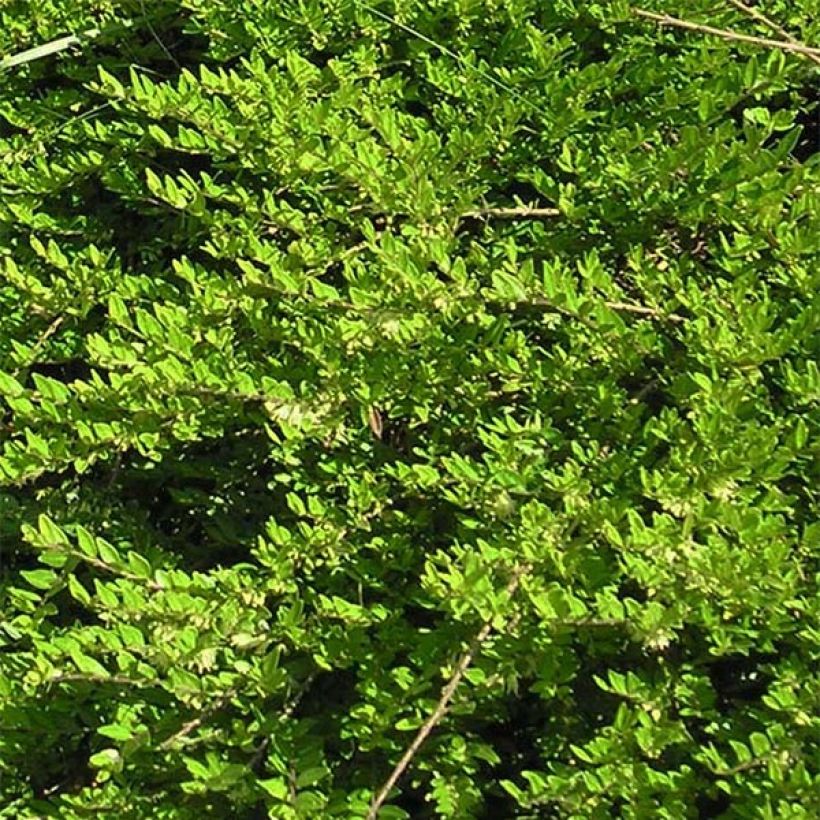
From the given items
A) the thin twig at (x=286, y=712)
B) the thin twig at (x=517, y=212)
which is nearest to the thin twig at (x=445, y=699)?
the thin twig at (x=286, y=712)

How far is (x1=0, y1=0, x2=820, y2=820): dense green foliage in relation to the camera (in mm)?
1920

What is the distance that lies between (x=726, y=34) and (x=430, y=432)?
0.83 m

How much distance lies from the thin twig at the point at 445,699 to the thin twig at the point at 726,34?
98cm

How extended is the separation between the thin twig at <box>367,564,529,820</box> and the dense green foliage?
0.02 metres

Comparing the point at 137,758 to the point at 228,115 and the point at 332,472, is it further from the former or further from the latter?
the point at 228,115

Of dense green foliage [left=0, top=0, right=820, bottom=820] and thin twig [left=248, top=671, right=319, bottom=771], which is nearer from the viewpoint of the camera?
dense green foliage [left=0, top=0, right=820, bottom=820]

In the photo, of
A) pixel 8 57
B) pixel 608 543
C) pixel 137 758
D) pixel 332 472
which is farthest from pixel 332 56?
pixel 137 758

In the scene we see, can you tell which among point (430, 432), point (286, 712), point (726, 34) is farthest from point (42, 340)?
point (726, 34)

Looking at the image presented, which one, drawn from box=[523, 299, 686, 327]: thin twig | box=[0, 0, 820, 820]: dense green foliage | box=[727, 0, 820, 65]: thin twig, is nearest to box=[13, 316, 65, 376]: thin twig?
box=[0, 0, 820, 820]: dense green foliage

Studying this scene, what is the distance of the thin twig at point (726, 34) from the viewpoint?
2.24 meters

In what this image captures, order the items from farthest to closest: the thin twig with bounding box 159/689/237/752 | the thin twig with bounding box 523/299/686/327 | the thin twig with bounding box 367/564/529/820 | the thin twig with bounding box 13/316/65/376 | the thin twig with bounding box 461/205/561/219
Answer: the thin twig with bounding box 13/316/65/376 → the thin twig with bounding box 461/205/561/219 → the thin twig with bounding box 523/299/686/327 → the thin twig with bounding box 159/689/237/752 → the thin twig with bounding box 367/564/529/820

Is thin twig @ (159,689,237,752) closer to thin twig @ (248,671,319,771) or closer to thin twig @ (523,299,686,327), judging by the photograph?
thin twig @ (248,671,319,771)

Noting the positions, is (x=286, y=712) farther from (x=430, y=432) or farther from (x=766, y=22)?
(x=766, y=22)

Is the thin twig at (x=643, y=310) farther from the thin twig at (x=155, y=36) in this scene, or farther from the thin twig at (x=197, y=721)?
the thin twig at (x=155, y=36)
